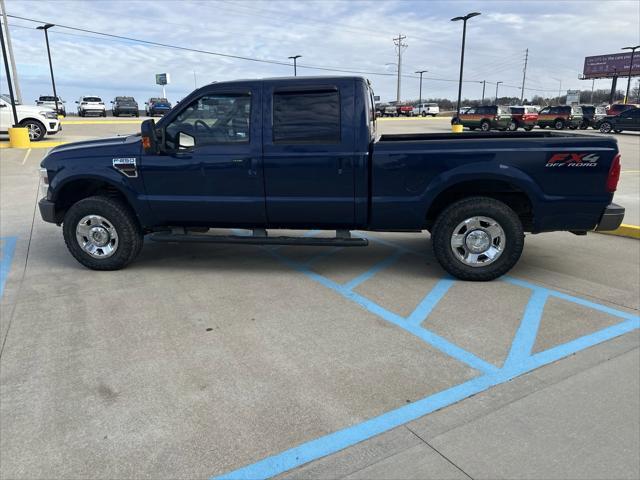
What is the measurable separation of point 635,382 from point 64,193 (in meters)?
5.62

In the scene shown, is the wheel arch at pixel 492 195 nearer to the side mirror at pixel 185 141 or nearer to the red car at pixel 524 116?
the side mirror at pixel 185 141

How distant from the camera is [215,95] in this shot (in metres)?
4.93

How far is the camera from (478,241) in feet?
16.1

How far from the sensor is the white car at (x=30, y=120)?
1816 cm

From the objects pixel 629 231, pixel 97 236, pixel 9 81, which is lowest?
pixel 629 231

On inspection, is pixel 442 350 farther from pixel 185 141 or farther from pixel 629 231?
pixel 629 231

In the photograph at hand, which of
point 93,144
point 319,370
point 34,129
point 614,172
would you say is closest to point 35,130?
point 34,129

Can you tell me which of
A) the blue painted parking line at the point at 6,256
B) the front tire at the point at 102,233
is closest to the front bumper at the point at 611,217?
the front tire at the point at 102,233

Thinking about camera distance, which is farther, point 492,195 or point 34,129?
point 34,129

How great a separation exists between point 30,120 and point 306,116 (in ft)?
58.0

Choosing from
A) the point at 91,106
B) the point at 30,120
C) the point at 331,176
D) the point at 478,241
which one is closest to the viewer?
the point at 331,176

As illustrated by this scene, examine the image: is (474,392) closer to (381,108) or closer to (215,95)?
(215,95)

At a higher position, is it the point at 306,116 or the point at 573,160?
the point at 306,116

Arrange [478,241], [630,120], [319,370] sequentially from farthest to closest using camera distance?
[630,120]
[478,241]
[319,370]
